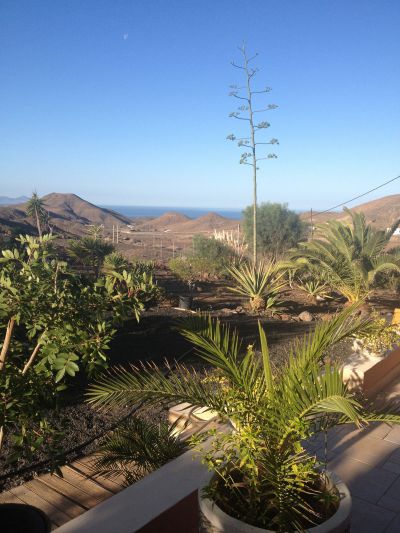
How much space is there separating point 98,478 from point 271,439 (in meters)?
1.86

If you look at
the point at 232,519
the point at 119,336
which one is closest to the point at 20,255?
the point at 232,519

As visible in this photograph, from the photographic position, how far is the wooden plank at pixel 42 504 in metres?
2.85

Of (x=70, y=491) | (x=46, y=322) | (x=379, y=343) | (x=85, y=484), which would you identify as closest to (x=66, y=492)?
(x=70, y=491)

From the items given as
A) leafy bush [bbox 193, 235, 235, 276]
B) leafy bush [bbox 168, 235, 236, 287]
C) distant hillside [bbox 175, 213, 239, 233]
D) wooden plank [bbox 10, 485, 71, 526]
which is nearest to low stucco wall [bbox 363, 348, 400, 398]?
wooden plank [bbox 10, 485, 71, 526]

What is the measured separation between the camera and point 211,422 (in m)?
3.85

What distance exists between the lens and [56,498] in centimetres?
311

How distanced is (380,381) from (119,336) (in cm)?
408

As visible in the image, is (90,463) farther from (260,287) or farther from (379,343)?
(260,287)

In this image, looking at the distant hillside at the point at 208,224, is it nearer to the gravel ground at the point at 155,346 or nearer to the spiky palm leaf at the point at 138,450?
the gravel ground at the point at 155,346

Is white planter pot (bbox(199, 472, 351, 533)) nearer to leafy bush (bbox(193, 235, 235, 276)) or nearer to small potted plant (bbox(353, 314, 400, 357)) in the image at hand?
small potted plant (bbox(353, 314, 400, 357))

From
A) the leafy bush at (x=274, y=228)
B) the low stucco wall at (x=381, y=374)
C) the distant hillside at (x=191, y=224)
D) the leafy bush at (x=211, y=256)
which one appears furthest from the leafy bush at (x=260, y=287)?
the distant hillside at (x=191, y=224)

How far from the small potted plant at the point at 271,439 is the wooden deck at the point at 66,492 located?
3.61 ft

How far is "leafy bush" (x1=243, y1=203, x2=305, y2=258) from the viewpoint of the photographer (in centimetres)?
1944

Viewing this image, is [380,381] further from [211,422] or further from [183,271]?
[183,271]
